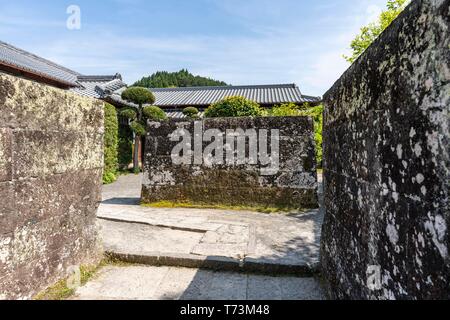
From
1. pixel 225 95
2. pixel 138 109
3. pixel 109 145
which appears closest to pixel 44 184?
pixel 109 145

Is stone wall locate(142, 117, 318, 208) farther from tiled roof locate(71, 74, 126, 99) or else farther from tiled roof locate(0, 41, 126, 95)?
tiled roof locate(71, 74, 126, 99)

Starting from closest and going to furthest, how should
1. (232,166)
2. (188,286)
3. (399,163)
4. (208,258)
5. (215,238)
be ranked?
(399,163)
(188,286)
(208,258)
(215,238)
(232,166)

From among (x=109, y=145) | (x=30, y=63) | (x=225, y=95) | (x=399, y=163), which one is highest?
(x=225, y=95)

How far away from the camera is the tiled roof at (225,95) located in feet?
88.4

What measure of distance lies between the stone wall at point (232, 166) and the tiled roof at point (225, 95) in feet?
63.4

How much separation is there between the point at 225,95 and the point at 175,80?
38.6m

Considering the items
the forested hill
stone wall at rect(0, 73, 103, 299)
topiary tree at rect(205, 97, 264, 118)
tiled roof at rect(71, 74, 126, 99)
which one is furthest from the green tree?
the forested hill

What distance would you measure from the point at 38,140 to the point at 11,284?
3.77 ft

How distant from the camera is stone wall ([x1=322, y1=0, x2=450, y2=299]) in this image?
3.68ft

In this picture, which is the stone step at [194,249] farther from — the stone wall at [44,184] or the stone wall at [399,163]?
the stone wall at [399,163]

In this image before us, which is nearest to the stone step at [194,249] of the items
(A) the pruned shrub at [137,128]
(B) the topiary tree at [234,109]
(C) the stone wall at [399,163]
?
(C) the stone wall at [399,163]

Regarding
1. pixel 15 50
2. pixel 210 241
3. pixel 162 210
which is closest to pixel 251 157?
pixel 162 210

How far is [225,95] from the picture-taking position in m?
29.6

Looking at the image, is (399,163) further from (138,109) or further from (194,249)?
(138,109)
